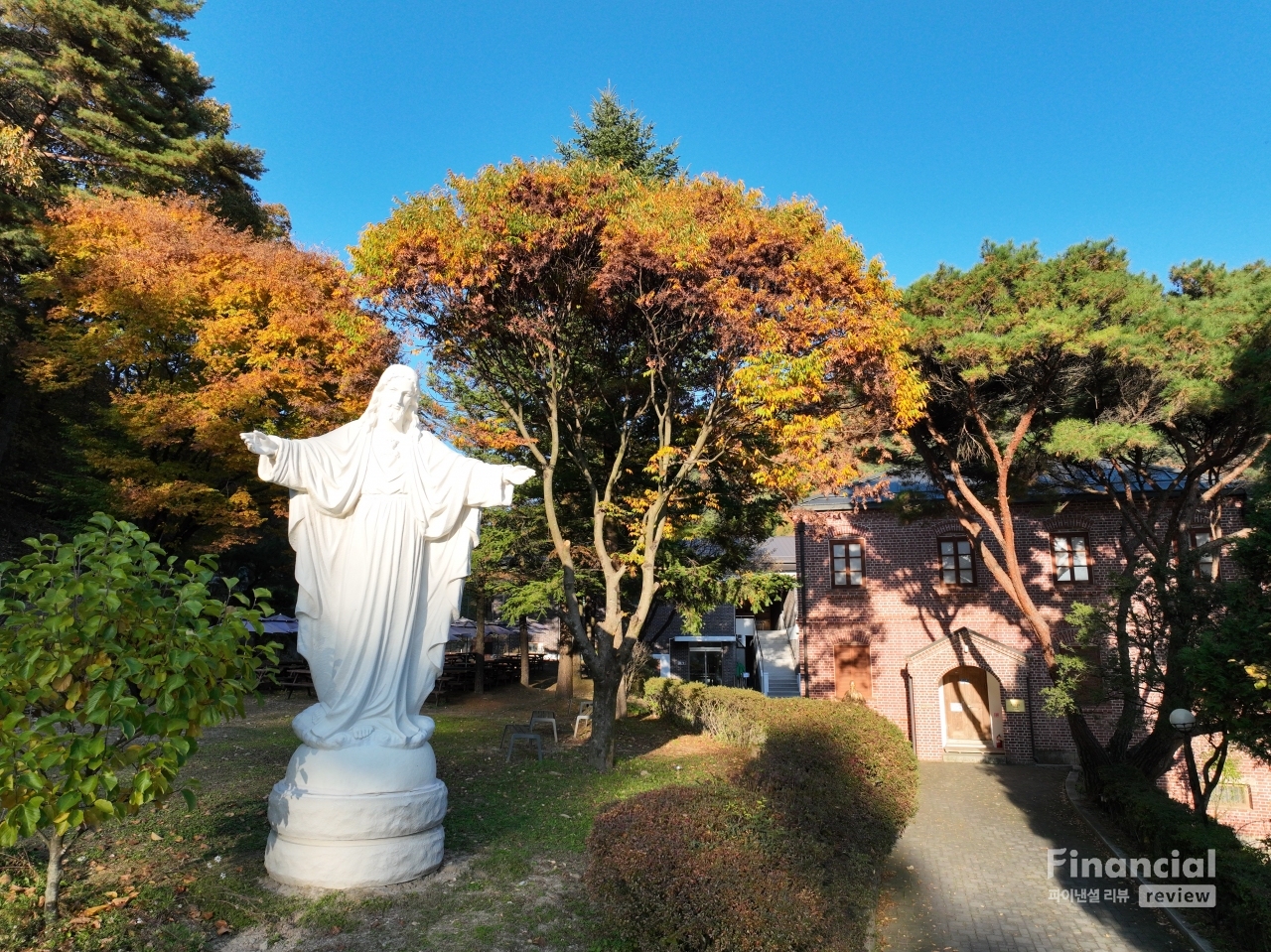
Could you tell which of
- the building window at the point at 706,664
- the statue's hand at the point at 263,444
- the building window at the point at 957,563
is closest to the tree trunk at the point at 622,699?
the building window at the point at 957,563

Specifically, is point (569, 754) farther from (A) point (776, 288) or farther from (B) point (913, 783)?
(A) point (776, 288)

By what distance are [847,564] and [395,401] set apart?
60.9 feet

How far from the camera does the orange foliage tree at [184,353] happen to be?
47.0 ft

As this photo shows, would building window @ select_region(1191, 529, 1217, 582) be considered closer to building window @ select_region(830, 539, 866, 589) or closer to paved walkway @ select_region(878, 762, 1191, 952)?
paved walkway @ select_region(878, 762, 1191, 952)

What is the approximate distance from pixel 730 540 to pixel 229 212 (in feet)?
53.8

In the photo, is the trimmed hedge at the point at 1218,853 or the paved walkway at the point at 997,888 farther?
the paved walkway at the point at 997,888

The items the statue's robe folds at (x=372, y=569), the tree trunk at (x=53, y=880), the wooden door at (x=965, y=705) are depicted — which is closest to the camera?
the tree trunk at (x=53, y=880)

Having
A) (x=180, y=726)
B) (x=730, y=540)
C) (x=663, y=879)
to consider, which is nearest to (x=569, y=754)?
(x=730, y=540)

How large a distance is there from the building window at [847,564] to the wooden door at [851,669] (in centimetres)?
181

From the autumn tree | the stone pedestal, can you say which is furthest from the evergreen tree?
the stone pedestal

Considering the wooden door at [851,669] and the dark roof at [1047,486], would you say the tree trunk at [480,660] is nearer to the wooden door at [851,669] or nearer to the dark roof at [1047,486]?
the wooden door at [851,669]

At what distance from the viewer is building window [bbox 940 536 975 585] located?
2116 cm

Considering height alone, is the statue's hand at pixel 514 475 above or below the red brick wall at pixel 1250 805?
above

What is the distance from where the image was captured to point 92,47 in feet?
56.4
